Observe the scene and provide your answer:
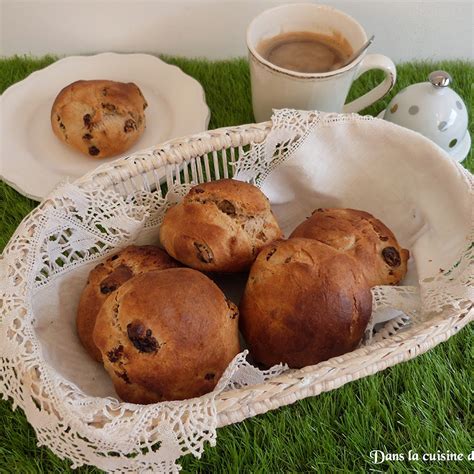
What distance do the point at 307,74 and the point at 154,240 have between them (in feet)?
1.04

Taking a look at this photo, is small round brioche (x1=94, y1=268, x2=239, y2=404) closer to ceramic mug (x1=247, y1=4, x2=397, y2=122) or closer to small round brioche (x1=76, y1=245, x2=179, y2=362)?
small round brioche (x1=76, y1=245, x2=179, y2=362)

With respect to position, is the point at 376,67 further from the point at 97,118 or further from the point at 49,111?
the point at 49,111

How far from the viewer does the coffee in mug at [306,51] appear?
0.85 metres

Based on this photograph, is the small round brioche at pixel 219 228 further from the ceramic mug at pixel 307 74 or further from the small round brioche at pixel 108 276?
the ceramic mug at pixel 307 74

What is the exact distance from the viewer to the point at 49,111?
0.98m

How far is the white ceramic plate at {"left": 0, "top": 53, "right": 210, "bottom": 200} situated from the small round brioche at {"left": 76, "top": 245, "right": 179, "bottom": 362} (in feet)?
0.92

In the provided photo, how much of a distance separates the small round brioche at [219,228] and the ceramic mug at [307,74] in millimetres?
218

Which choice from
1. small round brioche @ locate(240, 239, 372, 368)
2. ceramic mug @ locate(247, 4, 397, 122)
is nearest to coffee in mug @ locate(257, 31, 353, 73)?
ceramic mug @ locate(247, 4, 397, 122)

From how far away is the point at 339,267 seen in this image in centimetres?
57

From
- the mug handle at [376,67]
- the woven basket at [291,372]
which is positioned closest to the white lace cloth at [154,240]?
the woven basket at [291,372]

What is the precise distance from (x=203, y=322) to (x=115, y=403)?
0.36ft

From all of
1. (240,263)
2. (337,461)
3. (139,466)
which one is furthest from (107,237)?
(337,461)

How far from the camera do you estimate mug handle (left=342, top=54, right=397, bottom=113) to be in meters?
0.83

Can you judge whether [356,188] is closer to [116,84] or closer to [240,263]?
[240,263]
